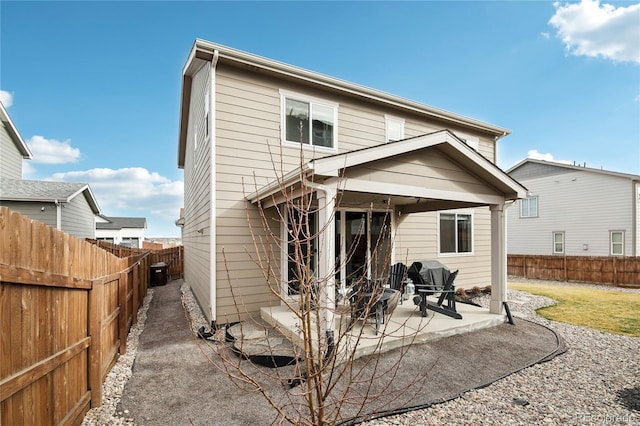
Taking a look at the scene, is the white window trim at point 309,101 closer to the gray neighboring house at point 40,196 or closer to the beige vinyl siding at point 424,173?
the beige vinyl siding at point 424,173

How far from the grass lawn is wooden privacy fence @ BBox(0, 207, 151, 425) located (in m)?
9.06

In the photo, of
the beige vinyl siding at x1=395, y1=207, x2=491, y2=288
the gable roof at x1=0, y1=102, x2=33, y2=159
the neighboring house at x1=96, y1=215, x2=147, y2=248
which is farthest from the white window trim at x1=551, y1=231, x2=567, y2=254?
the neighboring house at x1=96, y1=215, x2=147, y2=248

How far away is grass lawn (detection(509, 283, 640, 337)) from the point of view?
6.93m

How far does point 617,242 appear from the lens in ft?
51.1

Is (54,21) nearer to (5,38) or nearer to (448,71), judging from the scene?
(5,38)

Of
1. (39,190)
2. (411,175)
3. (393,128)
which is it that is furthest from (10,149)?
(411,175)

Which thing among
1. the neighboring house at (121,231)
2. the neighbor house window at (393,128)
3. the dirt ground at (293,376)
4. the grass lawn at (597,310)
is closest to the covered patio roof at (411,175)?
the dirt ground at (293,376)

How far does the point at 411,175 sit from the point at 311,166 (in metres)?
2.19

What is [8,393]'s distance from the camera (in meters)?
1.99

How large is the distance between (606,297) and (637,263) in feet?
14.4

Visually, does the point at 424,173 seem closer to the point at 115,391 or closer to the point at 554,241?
the point at 115,391

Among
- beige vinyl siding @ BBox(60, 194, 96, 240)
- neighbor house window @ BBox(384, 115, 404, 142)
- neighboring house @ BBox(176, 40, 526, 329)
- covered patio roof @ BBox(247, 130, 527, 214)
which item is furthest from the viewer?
beige vinyl siding @ BBox(60, 194, 96, 240)

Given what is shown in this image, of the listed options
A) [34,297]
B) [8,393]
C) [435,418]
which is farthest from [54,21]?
[435,418]

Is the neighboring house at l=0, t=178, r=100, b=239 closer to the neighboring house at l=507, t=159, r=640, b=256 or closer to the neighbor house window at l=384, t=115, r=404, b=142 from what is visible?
the neighbor house window at l=384, t=115, r=404, b=142
